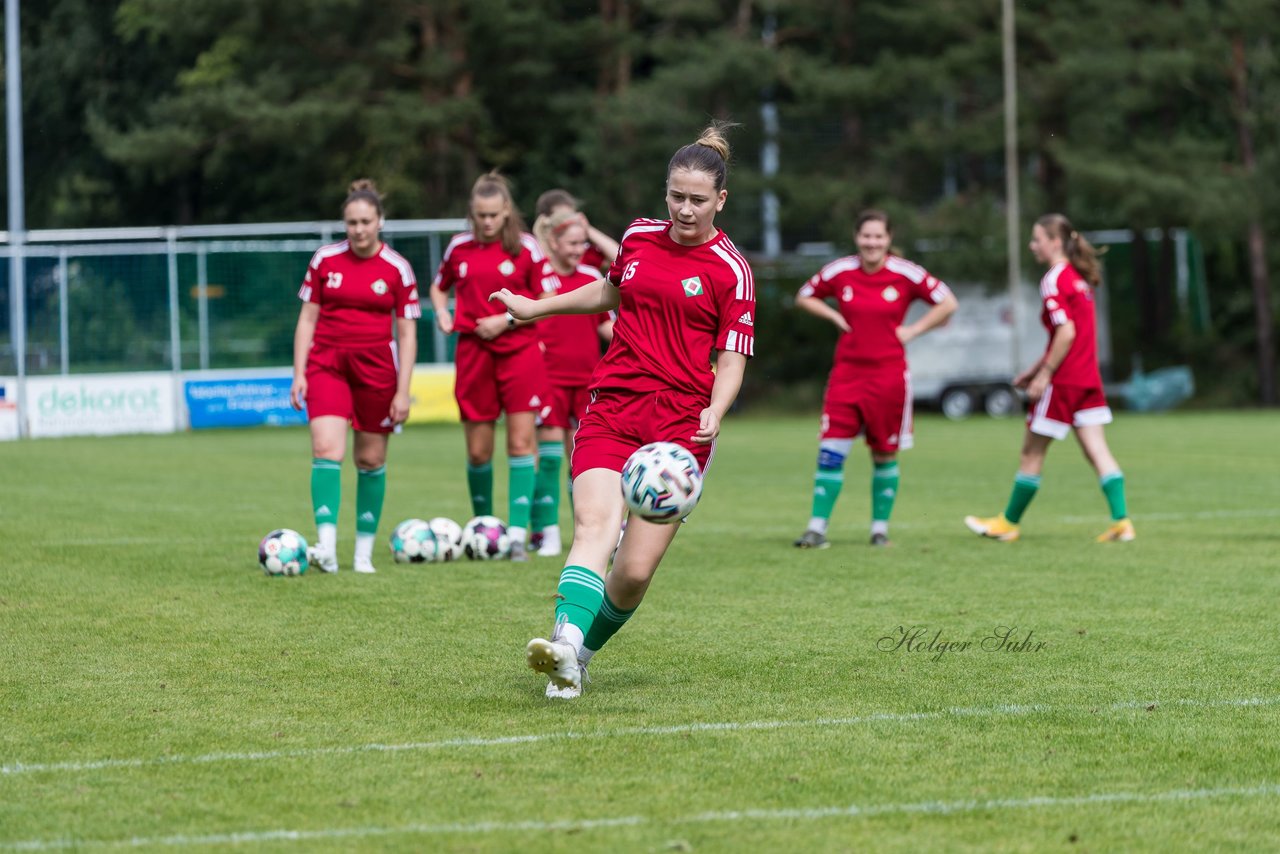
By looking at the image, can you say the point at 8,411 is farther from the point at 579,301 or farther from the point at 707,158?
the point at 707,158

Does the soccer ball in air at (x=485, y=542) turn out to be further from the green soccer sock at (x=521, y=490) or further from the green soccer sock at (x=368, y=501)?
the green soccer sock at (x=368, y=501)

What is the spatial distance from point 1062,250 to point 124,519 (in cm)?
687

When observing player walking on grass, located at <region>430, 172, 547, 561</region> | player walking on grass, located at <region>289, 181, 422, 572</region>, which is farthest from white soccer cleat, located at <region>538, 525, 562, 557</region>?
player walking on grass, located at <region>289, 181, 422, 572</region>

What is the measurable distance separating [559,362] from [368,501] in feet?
5.74

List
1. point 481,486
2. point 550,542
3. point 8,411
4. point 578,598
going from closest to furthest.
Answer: point 578,598 → point 550,542 → point 481,486 → point 8,411

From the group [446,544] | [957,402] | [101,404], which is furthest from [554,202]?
[957,402]

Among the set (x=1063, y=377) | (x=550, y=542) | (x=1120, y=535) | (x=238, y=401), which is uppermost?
(x=1063, y=377)

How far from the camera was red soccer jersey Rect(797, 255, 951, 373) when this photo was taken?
1119cm

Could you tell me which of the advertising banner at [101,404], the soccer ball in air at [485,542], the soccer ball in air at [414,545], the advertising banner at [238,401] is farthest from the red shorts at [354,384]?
the advertising banner at [238,401]

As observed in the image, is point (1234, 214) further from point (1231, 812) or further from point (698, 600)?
point (1231, 812)

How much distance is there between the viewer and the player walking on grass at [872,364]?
11.2 m

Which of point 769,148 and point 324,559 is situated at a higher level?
point 769,148

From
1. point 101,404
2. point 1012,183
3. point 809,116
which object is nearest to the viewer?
point 101,404

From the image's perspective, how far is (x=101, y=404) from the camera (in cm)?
2653
